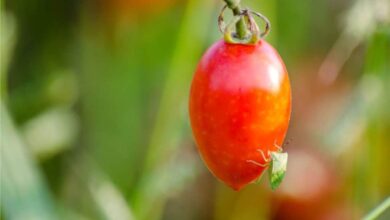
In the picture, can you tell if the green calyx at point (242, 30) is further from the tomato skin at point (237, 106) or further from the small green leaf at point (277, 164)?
Result: the small green leaf at point (277, 164)

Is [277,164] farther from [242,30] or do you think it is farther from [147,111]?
[147,111]

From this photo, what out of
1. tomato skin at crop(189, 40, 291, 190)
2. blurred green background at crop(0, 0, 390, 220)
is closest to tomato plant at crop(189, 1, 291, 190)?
tomato skin at crop(189, 40, 291, 190)

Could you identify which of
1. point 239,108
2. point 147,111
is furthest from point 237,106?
point 147,111

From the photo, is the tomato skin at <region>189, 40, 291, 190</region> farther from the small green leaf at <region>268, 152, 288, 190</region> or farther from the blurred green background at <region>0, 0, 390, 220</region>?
the blurred green background at <region>0, 0, 390, 220</region>

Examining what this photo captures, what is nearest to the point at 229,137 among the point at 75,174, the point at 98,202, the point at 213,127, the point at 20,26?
the point at 213,127

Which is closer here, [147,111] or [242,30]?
[242,30]

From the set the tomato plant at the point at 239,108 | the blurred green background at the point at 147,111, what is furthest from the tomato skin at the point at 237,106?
the blurred green background at the point at 147,111

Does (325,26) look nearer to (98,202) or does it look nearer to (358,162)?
(358,162)
